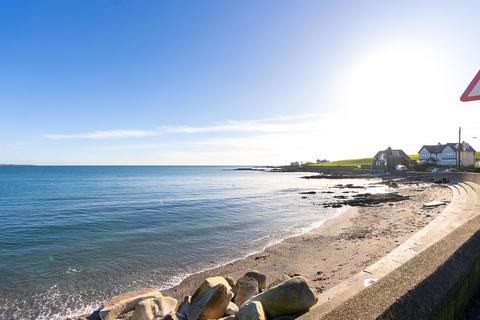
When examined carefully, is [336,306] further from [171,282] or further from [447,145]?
[447,145]

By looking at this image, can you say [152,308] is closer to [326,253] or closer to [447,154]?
[326,253]

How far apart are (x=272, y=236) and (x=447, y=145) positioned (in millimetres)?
86855

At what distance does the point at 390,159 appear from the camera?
87062 mm

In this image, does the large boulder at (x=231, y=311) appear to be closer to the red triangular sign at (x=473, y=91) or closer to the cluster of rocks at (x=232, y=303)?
the cluster of rocks at (x=232, y=303)

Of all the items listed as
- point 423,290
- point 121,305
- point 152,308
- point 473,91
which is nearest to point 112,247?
point 121,305

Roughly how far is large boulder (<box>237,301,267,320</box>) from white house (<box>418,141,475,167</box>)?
87.2m

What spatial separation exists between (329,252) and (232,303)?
9.35 meters

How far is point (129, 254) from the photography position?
15922mm

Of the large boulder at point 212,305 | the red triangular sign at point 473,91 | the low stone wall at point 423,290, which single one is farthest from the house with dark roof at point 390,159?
the red triangular sign at point 473,91

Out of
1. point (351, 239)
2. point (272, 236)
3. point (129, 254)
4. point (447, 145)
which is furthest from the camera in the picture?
point (447, 145)

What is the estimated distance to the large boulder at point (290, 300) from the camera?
17.0 ft

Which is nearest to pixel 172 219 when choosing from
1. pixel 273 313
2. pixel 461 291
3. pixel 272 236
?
pixel 272 236

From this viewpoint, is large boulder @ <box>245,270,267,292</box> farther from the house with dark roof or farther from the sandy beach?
the house with dark roof

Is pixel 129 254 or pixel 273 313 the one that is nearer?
pixel 273 313
